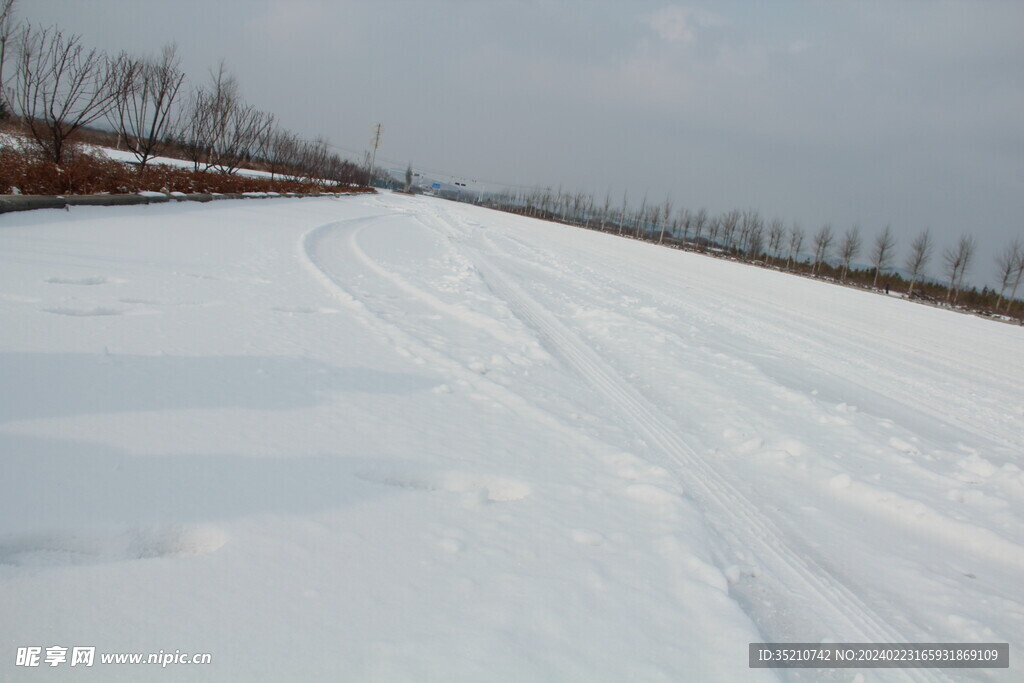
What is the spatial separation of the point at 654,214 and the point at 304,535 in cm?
8068

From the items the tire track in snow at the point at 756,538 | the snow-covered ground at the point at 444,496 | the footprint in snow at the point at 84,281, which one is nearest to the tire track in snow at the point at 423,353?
the snow-covered ground at the point at 444,496

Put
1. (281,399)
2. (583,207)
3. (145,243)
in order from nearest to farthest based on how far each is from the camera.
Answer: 1. (281,399)
2. (145,243)
3. (583,207)

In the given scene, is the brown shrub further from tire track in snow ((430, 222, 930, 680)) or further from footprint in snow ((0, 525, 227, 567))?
tire track in snow ((430, 222, 930, 680))

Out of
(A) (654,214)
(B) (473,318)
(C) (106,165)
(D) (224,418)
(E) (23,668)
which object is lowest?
(E) (23,668)

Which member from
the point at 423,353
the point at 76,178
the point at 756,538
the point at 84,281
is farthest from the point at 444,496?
the point at 76,178

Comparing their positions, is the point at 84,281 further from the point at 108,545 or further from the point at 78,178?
the point at 78,178

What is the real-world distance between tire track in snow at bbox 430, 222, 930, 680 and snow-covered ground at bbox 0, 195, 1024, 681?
Answer: 0.06 ft

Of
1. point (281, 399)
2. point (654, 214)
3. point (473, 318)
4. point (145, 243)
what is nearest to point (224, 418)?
point (281, 399)

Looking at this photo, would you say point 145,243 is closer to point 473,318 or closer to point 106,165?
point 473,318

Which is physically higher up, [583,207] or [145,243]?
[583,207]

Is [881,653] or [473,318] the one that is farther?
[473,318]

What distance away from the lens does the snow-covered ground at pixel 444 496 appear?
1865mm

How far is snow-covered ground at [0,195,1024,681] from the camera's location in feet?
6.12

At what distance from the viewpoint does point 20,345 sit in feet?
11.8
